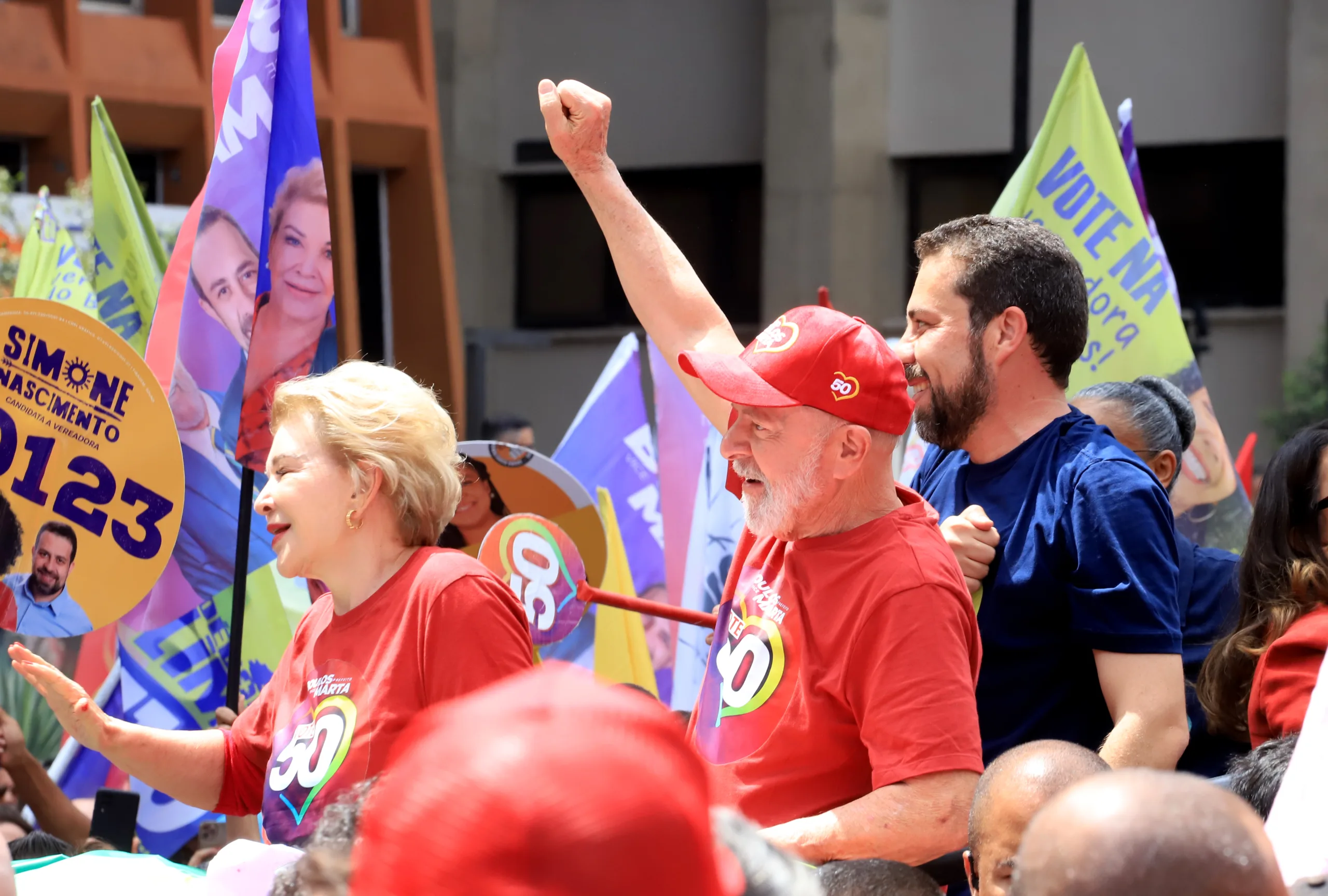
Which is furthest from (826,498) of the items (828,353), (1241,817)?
(1241,817)

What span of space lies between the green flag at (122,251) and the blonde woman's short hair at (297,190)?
1.18m

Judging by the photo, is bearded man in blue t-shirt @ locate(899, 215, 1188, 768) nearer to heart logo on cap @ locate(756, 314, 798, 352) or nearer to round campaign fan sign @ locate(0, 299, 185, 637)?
heart logo on cap @ locate(756, 314, 798, 352)

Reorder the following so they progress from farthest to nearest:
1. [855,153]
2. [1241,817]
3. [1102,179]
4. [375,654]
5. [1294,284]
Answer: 1. [855,153]
2. [1294,284]
3. [1102,179]
4. [375,654]
5. [1241,817]

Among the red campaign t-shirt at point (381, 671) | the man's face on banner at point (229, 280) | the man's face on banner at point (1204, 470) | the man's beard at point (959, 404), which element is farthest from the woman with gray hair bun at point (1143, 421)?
the man's face on banner at point (229, 280)

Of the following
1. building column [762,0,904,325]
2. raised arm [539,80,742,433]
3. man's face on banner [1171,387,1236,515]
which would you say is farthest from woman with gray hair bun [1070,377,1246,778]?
building column [762,0,904,325]

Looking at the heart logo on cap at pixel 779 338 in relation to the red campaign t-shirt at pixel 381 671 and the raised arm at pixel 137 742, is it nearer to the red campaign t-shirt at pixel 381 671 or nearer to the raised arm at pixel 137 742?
the red campaign t-shirt at pixel 381 671

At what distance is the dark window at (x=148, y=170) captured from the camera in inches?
626

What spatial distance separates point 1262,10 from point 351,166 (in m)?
9.59

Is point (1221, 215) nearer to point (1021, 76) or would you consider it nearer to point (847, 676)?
point (1021, 76)

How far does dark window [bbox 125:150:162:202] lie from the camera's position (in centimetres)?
1591

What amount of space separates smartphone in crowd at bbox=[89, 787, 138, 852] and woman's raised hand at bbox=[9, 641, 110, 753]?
443mm

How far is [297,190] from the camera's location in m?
3.86

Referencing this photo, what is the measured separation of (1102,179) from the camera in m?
5.05

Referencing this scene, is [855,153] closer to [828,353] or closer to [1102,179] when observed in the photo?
[1102,179]
